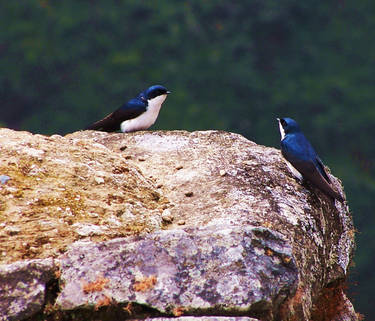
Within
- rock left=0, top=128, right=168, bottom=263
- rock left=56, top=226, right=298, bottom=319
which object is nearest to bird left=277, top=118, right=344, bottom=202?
rock left=0, top=128, right=168, bottom=263

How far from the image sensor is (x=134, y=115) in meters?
8.27

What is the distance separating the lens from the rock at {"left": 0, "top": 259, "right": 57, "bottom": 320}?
383cm

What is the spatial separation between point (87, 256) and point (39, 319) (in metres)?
0.44

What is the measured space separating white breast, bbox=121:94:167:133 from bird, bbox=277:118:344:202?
2.03 m

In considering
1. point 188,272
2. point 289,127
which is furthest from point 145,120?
point 188,272

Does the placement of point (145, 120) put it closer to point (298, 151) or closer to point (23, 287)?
point (298, 151)

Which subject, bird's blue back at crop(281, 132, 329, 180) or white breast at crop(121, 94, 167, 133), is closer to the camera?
bird's blue back at crop(281, 132, 329, 180)

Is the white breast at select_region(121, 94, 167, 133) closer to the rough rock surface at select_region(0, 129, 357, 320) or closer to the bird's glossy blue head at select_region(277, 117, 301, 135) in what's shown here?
the rough rock surface at select_region(0, 129, 357, 320)

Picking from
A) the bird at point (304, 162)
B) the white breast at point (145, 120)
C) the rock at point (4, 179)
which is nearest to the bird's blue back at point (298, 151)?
the bird at point (304, 162)

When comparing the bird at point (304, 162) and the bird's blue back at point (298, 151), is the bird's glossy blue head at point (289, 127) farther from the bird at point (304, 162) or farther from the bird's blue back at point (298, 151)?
the bird's blue back at point (298, 151)

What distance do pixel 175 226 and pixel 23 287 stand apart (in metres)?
1.33

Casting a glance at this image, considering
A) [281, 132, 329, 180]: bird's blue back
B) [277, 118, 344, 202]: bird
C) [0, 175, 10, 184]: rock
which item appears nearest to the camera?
→ [0, 175, 10, 184]: rock

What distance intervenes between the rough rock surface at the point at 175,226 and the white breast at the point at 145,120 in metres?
1.30

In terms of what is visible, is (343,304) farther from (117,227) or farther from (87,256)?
(87,256)
